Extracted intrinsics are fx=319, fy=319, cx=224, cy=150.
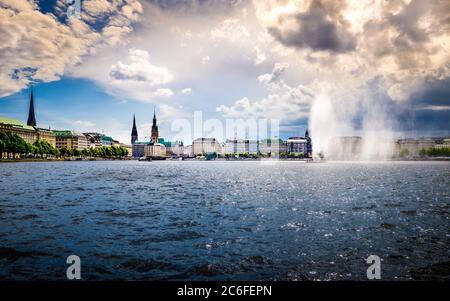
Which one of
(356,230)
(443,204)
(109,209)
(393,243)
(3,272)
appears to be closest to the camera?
(3,272)

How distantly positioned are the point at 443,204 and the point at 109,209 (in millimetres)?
29173

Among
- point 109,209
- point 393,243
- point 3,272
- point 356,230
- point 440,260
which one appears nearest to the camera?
point 3,272

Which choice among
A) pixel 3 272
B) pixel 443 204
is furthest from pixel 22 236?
pixel 443 204

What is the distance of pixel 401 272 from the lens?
11.9 m

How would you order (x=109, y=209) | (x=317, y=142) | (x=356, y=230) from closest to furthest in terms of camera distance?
(x=356, y=230), (x=109, y=209), (x=317, y=142)

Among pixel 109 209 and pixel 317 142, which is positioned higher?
pixel 317 142

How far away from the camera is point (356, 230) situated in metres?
18.4

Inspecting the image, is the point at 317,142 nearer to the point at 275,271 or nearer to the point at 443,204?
the point at 443,204

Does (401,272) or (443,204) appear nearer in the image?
(401,272)

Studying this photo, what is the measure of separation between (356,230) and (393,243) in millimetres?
2659

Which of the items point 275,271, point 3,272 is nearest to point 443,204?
point 275,271

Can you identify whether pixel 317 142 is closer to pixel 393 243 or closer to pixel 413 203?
pixel 413 203
